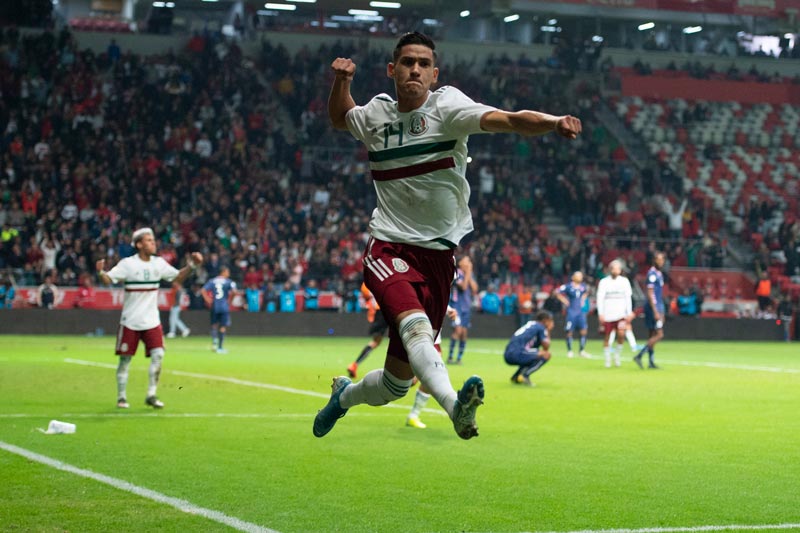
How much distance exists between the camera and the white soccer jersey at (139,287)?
52.4 feet

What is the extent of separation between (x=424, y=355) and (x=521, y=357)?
13.9m

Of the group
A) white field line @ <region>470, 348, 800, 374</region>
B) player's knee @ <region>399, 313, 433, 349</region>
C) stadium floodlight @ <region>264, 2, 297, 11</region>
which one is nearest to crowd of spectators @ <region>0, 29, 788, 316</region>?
stadium floodlight @ <region>264, 2, 297, 11</region>

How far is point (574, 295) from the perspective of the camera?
102 feet

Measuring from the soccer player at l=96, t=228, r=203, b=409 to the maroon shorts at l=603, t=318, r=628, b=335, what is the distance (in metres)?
13.8

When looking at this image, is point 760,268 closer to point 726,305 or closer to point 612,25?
point 726,305

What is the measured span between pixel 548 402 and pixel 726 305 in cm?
2760

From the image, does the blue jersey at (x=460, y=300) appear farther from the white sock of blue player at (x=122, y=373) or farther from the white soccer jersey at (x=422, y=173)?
the white soccer jersey at (x=422, y=173)

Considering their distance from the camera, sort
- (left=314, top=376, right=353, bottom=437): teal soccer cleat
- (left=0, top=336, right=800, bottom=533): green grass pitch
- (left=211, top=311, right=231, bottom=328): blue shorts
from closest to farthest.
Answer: (left=314, top=376, right=353, bottom=437): teal soccer cleat
(left=0, top=336, right=800, bottom=533): green grass pitch
(left=211, top=311, right=231, bottom=328): blue shorts

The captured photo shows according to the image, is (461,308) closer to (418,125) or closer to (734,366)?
(734,366)

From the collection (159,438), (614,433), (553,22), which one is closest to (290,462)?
(159,438)

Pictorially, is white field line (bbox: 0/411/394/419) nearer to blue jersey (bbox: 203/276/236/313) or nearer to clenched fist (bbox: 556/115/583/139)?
clenched fist (bbox: 556/115/583/139)

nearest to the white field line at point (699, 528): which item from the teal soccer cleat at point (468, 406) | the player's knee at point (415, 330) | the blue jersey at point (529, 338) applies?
the player's knee at point (415, 330)

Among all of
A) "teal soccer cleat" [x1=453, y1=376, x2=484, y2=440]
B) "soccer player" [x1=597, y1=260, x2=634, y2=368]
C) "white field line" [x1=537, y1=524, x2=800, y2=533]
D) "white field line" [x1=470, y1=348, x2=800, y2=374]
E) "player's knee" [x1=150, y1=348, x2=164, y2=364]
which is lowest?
"white field line" [x1=470, y1=348, x2=800, y2=374]

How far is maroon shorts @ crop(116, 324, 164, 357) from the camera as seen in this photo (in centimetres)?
1591
